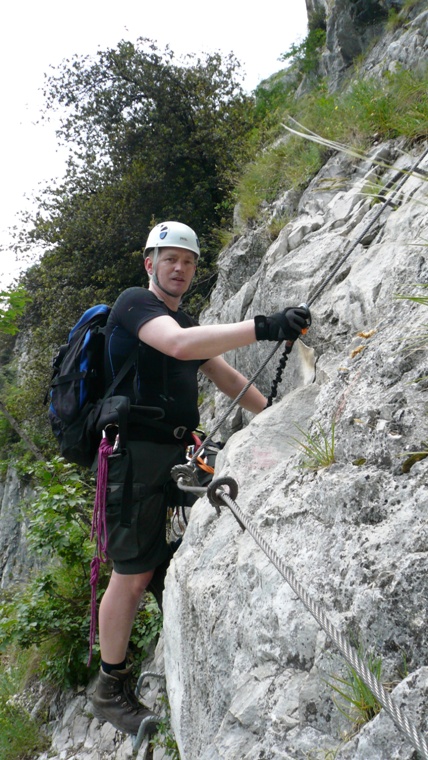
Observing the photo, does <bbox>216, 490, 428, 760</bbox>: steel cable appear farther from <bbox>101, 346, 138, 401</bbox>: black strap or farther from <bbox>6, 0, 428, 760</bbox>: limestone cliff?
<bbox>101, 346, 138, 401</bbox>: black strap

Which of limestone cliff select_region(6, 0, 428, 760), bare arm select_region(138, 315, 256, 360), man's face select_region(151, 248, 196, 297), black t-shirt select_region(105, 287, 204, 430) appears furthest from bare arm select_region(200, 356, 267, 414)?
bare arm select_region(138, 315, 256, 360)

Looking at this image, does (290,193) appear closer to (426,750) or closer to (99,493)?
(99,493)

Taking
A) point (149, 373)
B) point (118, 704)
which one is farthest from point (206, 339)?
point (118, 704)

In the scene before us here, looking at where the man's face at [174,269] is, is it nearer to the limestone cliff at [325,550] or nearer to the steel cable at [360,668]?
the limestone cliff at [325,550]

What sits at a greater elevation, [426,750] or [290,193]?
[290,193]

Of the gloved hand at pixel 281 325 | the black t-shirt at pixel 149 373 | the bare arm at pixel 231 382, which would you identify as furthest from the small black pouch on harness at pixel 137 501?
the gloved hand at pixel 281 325

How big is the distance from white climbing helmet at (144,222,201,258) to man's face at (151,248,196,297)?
36 millimetres

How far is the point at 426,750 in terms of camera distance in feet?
4.38

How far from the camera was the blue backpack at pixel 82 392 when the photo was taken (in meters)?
3.73

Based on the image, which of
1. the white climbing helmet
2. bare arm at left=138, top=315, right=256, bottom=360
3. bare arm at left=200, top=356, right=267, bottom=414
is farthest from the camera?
bare arm at left=200, top=356, right=267, bottom=414

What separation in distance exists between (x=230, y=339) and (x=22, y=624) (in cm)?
344

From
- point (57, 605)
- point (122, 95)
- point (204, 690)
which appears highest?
point (122, 95)

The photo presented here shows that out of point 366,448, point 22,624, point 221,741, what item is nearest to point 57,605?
point 22,624

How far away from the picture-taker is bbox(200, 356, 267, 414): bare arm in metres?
4.06
